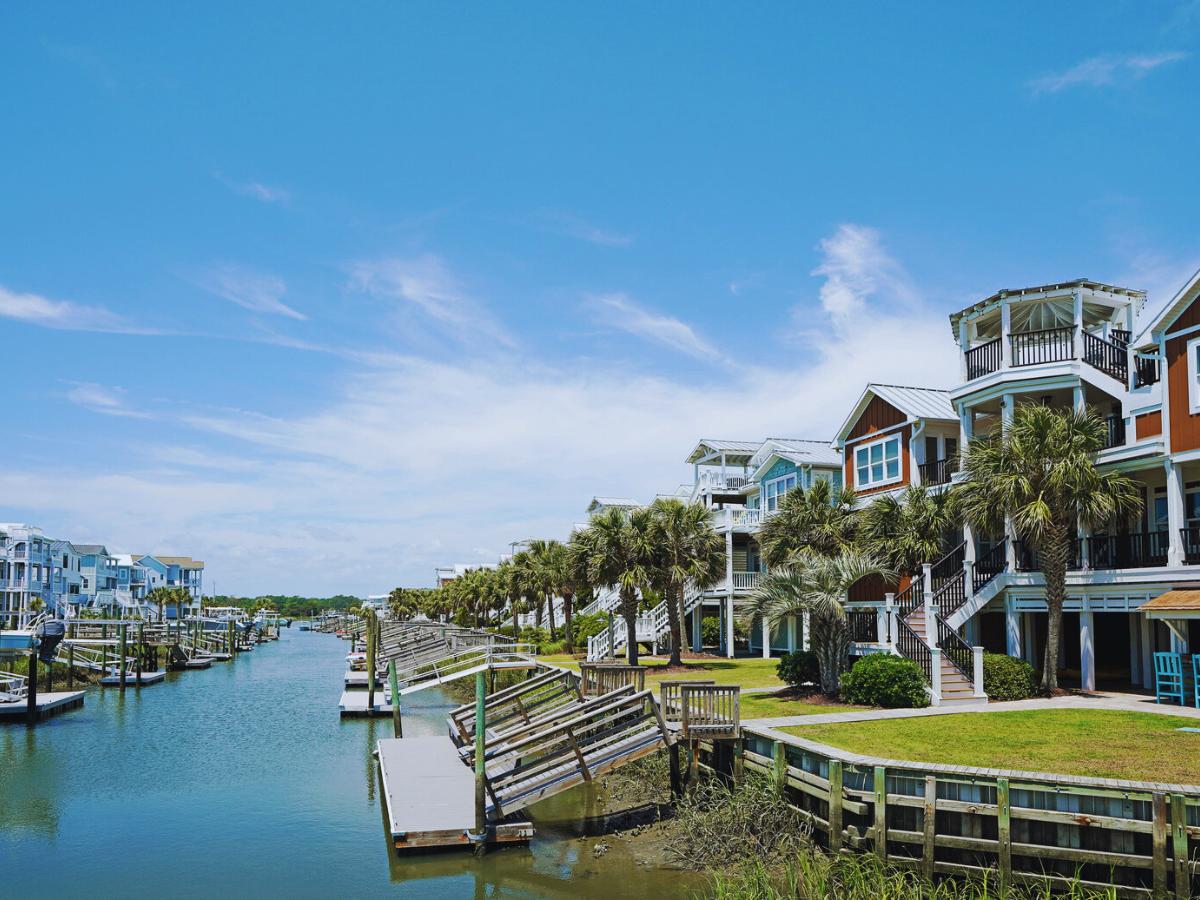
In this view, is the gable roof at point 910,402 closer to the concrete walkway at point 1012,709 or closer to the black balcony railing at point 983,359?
the black balcony railing at point 983,359

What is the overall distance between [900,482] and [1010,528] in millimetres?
8057

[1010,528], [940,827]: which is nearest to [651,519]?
[1010,528]

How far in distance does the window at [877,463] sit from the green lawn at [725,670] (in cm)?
836

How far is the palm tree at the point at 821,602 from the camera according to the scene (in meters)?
26.6

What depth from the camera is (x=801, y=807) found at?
18312mm

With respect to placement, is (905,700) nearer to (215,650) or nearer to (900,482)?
(900,482)

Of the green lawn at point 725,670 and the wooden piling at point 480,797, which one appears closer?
the wooden piling at point 480,797

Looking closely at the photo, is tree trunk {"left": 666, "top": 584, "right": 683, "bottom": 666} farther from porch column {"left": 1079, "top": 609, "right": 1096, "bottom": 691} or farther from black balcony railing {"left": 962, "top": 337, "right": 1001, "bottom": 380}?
porch column {"left": 1079, "top": 609, "right": 1096, "bottom": 691}

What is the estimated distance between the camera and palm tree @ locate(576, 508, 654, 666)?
40.5 metres

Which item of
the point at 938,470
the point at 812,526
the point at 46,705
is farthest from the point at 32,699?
the point at 938,470

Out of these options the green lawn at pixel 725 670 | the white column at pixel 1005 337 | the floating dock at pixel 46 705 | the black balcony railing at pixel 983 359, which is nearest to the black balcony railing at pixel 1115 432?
the white column at pixel 1005 337

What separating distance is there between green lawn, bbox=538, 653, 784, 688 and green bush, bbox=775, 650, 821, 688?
8.14 feet

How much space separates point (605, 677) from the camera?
2553cm

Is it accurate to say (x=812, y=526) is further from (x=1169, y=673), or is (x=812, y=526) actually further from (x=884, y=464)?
(x=1169, y=673)
